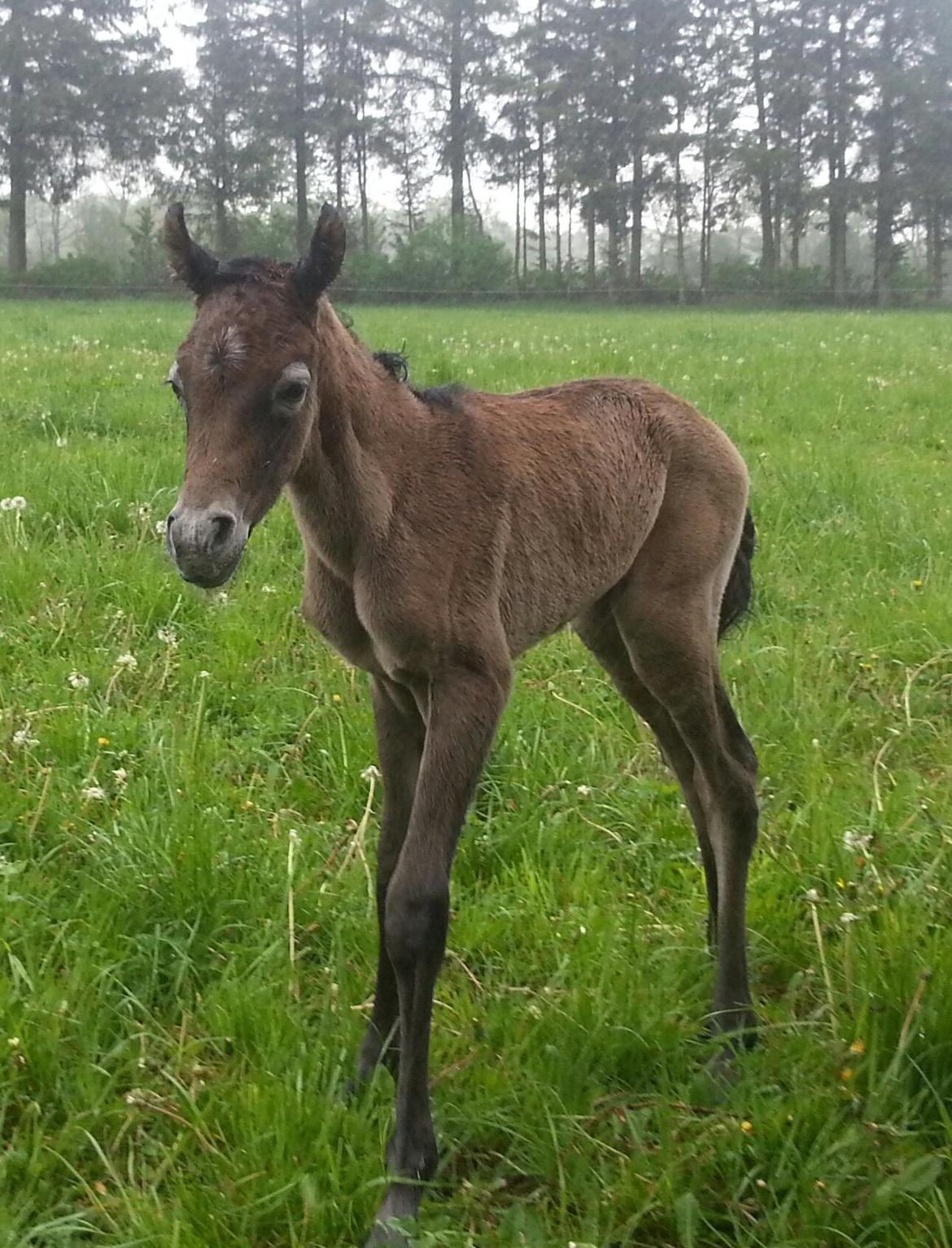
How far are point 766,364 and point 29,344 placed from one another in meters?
7.96

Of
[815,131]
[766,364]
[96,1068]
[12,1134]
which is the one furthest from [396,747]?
[815,131]

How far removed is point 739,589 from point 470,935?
1.29 m

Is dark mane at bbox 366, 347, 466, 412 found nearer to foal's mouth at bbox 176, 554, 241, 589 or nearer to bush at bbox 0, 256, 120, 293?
foal's mouth at bbox 176, 554, 241, 589

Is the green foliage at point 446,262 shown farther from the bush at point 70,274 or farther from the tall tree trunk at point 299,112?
the bush at point 70,274

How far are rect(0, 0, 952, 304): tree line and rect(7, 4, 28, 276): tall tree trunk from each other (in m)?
0.05

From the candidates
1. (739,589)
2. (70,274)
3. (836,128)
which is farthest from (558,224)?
(739,589)

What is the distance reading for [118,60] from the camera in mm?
30250

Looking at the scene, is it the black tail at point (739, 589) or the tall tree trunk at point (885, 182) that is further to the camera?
the tall tree trunk at point (885, 182)

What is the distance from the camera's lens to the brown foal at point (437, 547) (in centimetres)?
201

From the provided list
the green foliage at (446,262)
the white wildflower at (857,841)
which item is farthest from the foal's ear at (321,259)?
the green foliage at (446,262)

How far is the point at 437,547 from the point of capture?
7.51 feet

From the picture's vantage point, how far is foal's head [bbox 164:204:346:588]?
74.5 inches

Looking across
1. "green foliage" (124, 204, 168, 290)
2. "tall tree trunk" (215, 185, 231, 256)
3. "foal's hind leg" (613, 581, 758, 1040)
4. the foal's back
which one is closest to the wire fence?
"green foliage" (124, 204, 168, 290)

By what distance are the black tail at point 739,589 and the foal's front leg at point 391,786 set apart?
44.3 inches
